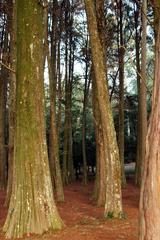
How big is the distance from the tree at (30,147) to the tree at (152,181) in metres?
3.67

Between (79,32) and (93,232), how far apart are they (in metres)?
18.5

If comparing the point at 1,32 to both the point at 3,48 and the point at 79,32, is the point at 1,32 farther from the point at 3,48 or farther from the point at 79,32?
the point at 79,32

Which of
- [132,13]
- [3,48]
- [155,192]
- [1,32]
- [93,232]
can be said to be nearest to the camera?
[155,192]

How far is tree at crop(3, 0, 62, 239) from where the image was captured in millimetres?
9039

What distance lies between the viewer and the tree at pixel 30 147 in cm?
904

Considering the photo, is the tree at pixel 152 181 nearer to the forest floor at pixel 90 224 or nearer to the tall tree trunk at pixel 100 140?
the forest floor at pixel 90 224

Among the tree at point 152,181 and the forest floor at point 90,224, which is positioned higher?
the tree at point 152,181

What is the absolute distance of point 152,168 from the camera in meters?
5.66

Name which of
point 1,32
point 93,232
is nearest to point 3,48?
point 1,32

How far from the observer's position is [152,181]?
566 centimetres

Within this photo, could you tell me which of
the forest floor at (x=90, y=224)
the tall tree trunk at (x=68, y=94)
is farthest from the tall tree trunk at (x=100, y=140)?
the tall tree trunk at (x=68, y=94)

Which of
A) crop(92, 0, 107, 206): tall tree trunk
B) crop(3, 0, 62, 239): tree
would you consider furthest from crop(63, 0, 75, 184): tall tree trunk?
crop(3, 0, 62, 239): tree

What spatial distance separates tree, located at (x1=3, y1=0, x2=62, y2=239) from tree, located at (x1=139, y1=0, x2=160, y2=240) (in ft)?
12.0

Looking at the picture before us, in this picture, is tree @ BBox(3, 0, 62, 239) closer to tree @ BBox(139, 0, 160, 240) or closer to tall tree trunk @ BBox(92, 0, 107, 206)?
tree @ BBox(139, 0, 160, 240)
